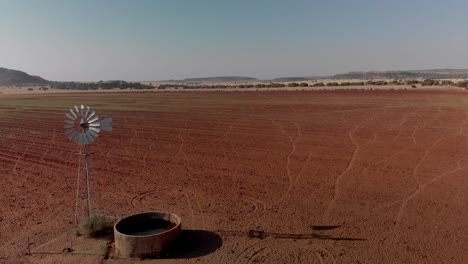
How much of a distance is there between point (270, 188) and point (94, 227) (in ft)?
24.5

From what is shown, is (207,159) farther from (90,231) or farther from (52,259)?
(52,259)

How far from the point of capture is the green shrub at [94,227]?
503 inches

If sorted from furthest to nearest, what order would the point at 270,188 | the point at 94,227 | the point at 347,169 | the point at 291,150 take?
the point at 291,150 < the point at 347,169 < the point at 270,188 < the point at 94,227

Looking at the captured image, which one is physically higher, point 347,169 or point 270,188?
point 347,169

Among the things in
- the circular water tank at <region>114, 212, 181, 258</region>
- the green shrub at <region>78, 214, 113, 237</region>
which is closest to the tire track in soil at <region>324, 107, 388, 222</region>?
the circular water tank at <region>114, 212, 181, 258</region>

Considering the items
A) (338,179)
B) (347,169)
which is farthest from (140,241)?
(347,169)

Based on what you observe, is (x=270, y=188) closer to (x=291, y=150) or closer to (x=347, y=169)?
Result: (x=347, y=169)

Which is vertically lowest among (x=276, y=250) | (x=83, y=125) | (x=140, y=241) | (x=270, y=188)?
(x=276, y=250)

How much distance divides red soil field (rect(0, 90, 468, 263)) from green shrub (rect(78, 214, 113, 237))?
59cm

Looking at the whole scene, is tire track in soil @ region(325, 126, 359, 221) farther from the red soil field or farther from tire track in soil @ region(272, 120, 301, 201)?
tire track in soil @ region(272, 120, 301, 201)

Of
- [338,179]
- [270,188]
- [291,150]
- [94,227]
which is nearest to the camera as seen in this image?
[94,227]

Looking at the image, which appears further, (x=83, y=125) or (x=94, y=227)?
(x=83, y=125)

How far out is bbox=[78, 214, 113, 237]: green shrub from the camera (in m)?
12.8

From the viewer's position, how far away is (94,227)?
504 inches
